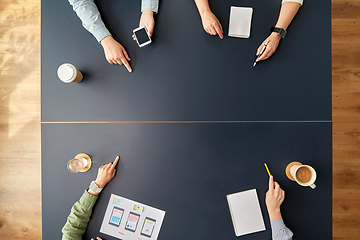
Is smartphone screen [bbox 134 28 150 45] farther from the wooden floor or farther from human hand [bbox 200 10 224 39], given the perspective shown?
the wooden floor

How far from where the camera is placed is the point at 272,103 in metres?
1.26

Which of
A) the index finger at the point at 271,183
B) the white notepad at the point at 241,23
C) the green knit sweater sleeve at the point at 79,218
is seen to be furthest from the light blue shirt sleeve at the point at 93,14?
the index finger at the point at 271,183

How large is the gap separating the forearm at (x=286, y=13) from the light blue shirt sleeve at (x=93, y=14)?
2.62ft

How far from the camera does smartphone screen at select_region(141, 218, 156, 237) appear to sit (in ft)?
4.20

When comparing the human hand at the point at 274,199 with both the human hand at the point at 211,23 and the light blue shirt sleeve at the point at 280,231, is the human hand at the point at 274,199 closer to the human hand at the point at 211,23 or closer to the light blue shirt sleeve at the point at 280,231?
the light blue shirt sleeve at the point at 280,231

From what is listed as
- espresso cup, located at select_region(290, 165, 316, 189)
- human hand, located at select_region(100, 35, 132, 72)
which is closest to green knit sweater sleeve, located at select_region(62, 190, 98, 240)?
human hand, located at select_region(100, 35, 132, 72)

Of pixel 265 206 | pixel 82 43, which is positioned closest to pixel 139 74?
pixel 82 43

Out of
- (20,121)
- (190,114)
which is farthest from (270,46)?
(20,121)

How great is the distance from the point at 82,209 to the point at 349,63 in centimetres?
248

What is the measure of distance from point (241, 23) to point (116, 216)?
4.95 ft

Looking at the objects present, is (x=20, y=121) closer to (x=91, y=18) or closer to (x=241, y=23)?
(x=91, y=18)

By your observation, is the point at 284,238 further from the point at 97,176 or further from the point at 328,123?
the point at 97,176

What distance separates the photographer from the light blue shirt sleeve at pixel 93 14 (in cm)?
129

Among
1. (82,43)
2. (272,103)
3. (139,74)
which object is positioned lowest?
(272,103)
